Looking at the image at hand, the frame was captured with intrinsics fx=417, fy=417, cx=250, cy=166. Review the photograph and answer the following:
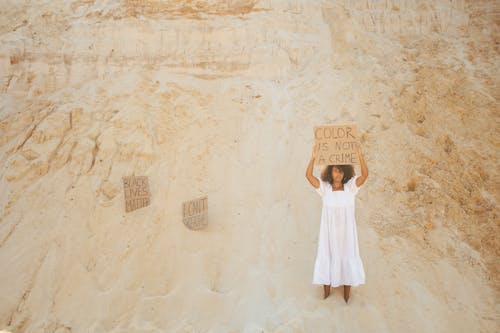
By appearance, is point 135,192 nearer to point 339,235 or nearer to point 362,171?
point 339,235

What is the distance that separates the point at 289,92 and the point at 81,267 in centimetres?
389

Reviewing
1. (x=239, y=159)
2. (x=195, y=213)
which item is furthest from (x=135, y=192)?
(x=239, y=159)

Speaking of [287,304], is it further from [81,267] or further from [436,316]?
[81,267]

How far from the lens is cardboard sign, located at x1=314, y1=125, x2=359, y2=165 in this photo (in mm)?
3943

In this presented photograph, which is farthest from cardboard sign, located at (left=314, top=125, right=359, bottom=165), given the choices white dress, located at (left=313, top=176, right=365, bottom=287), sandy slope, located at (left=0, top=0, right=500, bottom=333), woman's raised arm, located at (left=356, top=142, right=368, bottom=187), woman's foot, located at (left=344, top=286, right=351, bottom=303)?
sandy slope, located at (left=0, top=0, right=500, bottom=333)

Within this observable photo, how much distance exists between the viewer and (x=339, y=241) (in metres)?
3.95

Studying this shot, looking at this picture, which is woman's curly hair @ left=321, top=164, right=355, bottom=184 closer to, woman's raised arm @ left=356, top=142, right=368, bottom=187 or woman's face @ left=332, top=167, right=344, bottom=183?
woman's face @ left=332, top=167, right=344, bottom=183

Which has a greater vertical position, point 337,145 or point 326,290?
point 337,145

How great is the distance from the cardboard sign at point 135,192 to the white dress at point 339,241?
2.46 metres

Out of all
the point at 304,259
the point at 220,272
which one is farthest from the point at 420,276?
the point at 220,272

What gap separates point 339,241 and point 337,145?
0.91 m

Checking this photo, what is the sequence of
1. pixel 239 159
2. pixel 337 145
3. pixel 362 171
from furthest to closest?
pixel 239 159 < pixel 337 145 < pixel 362 171

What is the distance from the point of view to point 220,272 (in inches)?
186

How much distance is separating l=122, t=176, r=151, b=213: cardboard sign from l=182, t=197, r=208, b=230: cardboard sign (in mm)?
618
